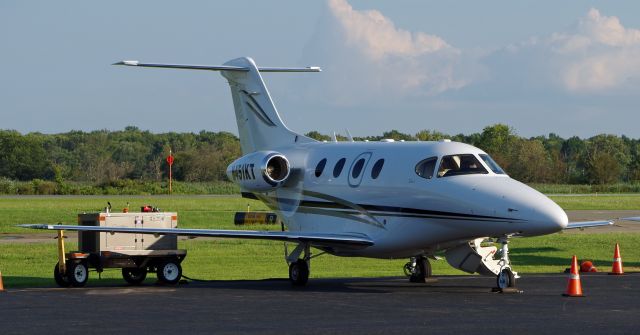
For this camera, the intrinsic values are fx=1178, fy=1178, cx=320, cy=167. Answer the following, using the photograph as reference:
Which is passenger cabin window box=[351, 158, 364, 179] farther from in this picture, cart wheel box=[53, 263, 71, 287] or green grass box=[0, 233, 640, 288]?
cart wheel box=[53, 263, 71, 287]

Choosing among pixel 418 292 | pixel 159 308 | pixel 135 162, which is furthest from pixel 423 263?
pixel 135 162

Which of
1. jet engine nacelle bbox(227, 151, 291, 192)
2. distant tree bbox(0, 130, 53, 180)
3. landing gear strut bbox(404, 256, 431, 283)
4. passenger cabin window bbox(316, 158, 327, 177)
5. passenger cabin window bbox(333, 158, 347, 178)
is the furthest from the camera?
distant tree bbox(0, 130, 53, 180)

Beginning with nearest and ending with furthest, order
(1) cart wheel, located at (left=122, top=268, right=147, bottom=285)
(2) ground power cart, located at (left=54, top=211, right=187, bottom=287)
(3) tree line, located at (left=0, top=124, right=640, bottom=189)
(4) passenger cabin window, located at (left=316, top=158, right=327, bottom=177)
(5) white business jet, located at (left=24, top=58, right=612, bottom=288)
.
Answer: (5) white business jet, located at (left=24, top=58, right=612, bottom=288) < (2) ground power cart, located at (left=54, top=211, right=187, bottom=287) < (1) cart wheel, located at (left=122, top=268, right=147, bottom=285) < (4) passenger cabin window, located at (left=316, top=158, right=327, bottom=177) < (3) tree line, located at (left=0, top=124, right=640, bottom=189)

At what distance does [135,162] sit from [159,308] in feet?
360

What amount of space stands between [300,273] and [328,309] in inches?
221

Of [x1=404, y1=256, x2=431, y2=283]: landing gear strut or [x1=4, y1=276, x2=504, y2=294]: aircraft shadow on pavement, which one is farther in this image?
[x1=404, y1=256, x2=431, y2=283]: landing gear strut

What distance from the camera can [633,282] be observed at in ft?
79.2

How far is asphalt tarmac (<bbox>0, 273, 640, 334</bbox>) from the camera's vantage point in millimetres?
15781

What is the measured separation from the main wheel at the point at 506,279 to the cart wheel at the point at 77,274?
837 centimetres

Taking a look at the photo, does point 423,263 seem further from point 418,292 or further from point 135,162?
point 135,162

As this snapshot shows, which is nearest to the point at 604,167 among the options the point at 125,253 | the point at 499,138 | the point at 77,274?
the point at 499,138

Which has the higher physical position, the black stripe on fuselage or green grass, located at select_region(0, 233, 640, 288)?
the black stripe on fuselage

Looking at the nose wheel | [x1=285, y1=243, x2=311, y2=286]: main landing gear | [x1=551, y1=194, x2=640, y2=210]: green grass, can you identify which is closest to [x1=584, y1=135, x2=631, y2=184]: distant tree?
[x1=551, y1=194, x2=640, y2=210]: green grass

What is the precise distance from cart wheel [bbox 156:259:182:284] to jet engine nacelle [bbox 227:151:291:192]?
299cm
